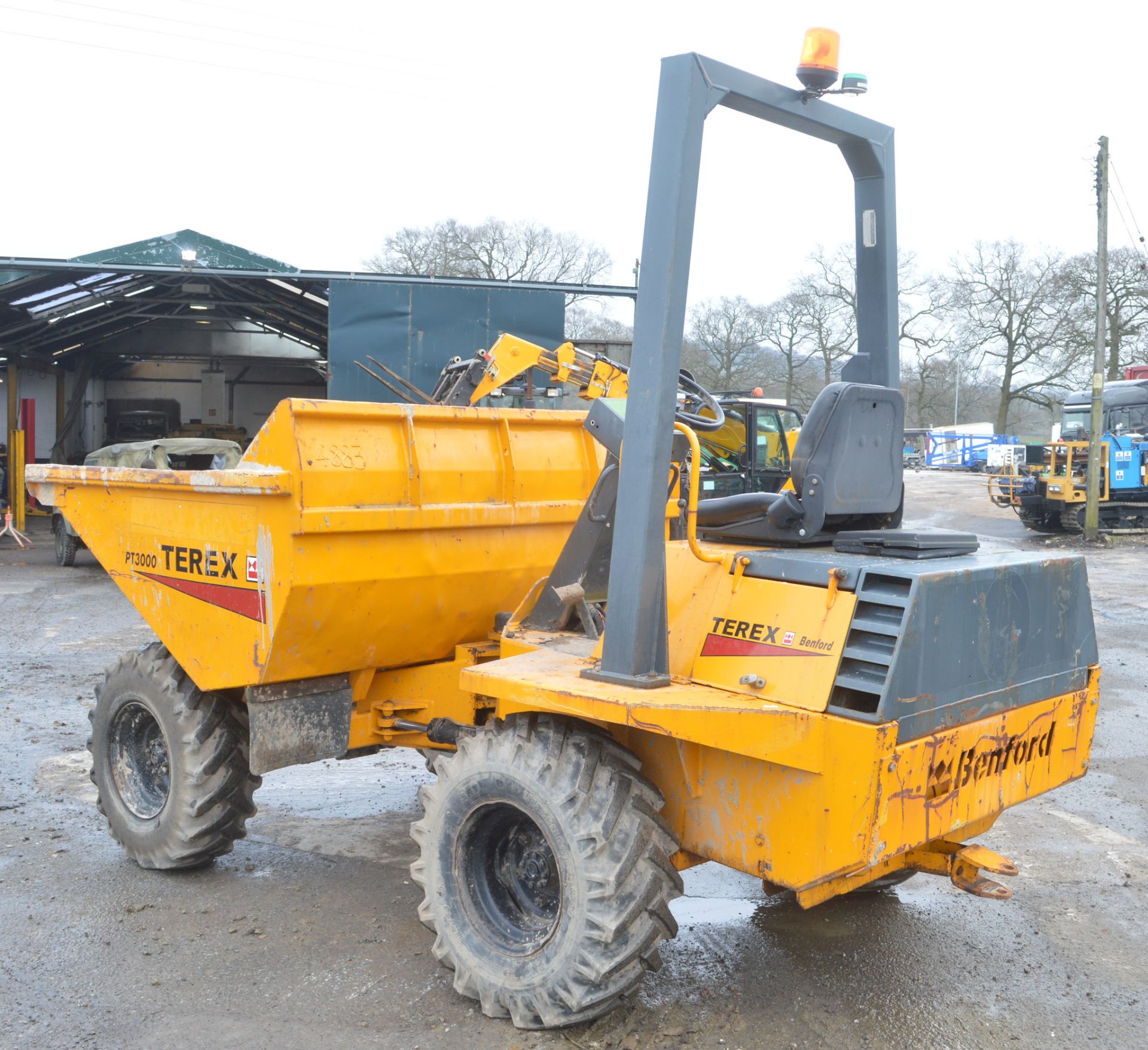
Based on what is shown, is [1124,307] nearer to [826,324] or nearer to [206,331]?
[826,324]

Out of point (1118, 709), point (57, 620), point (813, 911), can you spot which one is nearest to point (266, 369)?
point (57, 620)

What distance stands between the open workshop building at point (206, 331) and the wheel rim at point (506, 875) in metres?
14.6

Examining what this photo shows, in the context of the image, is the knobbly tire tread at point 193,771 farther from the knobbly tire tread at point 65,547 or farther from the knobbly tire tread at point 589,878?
the knobbly tire tread at point 65,547

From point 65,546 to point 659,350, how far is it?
1524cm

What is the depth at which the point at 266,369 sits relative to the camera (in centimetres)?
3162

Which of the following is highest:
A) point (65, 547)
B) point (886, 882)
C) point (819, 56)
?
point (819, 56)

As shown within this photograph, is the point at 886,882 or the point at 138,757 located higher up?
the point at 138,757

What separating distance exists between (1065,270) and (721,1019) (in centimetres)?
4252

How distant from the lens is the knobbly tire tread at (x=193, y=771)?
4586 millimetres

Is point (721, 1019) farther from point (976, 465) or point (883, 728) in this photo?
point (976, 465)

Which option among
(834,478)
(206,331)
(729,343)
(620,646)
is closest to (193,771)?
(620,646)

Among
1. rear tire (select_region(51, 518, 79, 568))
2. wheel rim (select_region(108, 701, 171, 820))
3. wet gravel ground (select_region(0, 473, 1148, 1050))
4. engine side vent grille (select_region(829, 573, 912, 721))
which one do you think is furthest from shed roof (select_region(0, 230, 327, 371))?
engine side vent grille (select_region(829, 573, 912, 721))

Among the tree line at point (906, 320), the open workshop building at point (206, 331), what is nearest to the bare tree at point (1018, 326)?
the tree line at point (906, 320)

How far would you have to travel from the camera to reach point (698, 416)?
423 cm
